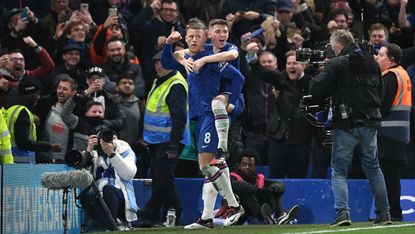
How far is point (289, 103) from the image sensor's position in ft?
57.6

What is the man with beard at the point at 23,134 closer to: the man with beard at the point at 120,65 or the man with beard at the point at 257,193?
the man with beard at the point at 120,65

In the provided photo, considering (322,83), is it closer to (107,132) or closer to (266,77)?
(107,132)

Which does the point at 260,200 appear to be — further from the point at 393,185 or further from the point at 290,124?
the point at 393,185

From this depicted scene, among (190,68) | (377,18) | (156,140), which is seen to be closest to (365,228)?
(190,68)

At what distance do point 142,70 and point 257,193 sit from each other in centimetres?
405

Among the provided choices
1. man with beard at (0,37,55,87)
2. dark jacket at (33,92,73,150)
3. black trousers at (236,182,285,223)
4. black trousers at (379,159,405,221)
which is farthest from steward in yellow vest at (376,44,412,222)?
man with beard at (0,37,55,87)

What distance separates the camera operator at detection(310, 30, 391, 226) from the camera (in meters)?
13.4

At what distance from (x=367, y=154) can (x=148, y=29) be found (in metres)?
6.20

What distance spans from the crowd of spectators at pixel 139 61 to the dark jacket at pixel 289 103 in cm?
2

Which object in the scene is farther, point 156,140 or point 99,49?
point 99,49

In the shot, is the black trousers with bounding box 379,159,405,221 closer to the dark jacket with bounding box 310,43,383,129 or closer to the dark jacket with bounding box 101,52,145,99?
the dark jacket with bounding box 310,43,383,129

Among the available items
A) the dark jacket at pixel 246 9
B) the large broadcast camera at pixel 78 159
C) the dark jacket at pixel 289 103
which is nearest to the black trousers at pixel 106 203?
the large broadcast camera at pixel 78 159

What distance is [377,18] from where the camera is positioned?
2055 cm

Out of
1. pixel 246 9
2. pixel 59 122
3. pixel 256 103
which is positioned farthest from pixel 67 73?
pixel 246 9
